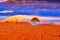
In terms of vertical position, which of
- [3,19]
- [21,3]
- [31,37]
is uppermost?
[21,3]

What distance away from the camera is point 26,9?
1043 millimetres

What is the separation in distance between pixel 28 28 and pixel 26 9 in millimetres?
157

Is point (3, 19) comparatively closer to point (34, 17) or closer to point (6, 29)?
point (6, 29)

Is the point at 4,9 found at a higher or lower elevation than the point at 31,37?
higher

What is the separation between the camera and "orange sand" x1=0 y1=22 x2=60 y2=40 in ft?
3.36

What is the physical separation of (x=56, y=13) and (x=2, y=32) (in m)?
0.47

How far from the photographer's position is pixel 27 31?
1035 millimetres

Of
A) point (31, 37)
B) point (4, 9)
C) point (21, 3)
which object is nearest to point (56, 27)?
point (31, 37)

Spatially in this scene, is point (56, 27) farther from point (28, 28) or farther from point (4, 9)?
point (4, 9)

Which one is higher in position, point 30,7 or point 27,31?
point 30,7

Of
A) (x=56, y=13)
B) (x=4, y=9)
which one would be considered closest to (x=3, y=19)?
(x=4, y=9)

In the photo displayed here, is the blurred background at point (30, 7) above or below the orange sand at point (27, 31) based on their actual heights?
above

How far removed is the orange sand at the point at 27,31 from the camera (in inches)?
40.3

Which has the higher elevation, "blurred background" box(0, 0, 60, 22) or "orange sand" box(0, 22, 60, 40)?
"blurred background" box(0, 0, 60, 22)
